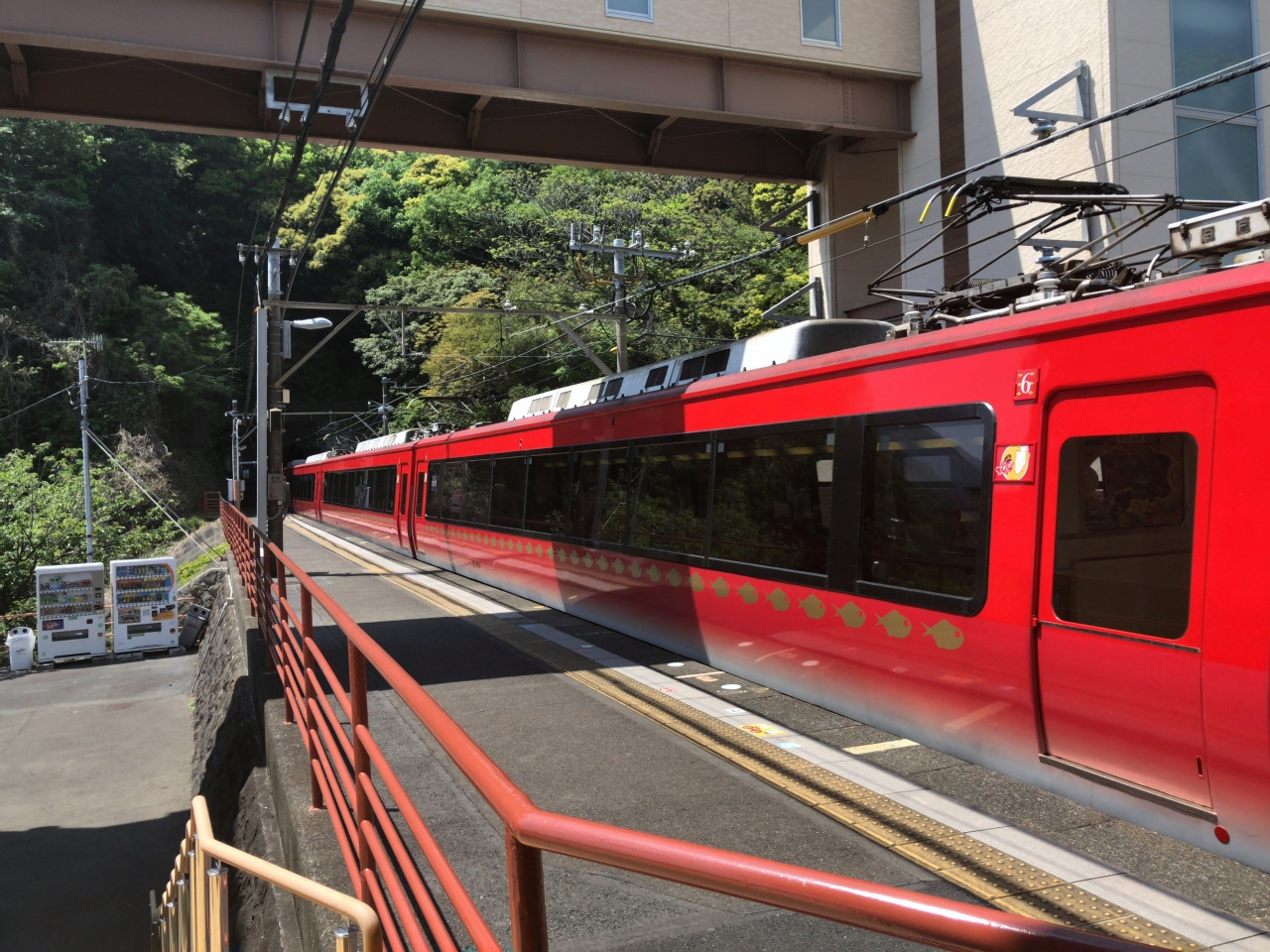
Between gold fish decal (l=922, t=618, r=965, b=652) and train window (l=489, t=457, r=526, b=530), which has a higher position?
train window (l=489, t=457, r=526, b=530)

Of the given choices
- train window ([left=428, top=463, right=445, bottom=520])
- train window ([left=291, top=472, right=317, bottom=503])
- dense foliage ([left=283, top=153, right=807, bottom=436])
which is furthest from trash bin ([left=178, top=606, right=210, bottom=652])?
train window ([left=291, top=472, right=317, bottom=503])

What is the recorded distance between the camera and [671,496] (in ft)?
31.9

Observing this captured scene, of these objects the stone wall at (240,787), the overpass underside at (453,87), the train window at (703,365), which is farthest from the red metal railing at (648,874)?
the overpass underside at (453,87)

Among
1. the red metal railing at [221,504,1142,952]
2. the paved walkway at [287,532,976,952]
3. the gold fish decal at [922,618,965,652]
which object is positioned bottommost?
the paved walkway at [287,532,976,952]

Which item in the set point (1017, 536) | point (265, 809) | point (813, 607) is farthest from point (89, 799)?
point (1017, 536)

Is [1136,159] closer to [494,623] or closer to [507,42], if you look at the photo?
[507,42]

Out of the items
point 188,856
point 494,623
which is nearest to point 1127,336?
point 188,856

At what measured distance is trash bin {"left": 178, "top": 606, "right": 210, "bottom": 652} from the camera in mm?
25109

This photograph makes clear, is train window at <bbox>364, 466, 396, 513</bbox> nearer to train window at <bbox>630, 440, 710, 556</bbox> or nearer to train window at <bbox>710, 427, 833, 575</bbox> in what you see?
train window at <bbox>630, 440, 710, 556</bbox>

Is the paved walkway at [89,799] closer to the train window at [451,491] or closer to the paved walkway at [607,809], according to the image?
the paved walkway at [607,809]

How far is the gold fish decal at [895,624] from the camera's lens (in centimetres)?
637

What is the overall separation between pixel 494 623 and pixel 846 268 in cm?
1011

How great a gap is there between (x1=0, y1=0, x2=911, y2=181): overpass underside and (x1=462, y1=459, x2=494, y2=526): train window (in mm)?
5014

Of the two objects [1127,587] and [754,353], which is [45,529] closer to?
[754,353]
